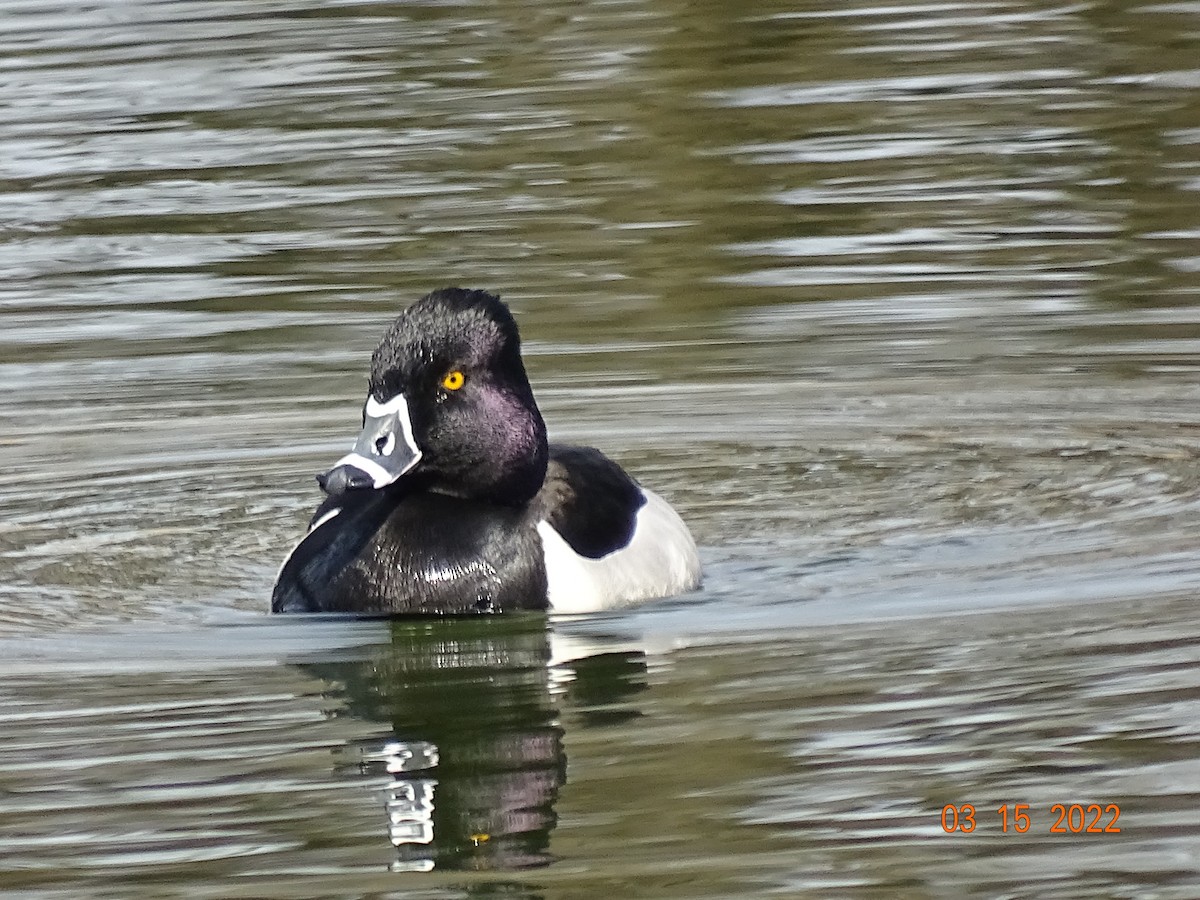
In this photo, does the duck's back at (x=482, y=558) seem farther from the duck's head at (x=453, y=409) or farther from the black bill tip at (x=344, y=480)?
the black bill tip at (x=344, y=480)

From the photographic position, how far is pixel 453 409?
814cm

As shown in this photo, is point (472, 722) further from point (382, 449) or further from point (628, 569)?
point (628, 569)

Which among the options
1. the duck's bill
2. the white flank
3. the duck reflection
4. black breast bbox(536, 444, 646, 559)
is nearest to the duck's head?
the duck's bill

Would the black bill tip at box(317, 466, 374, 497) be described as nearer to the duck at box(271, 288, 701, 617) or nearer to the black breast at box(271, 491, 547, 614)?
the duck at box(271, 288, 701, 617)

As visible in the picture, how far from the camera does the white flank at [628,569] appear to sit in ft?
26.6

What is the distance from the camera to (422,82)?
58.6 feet

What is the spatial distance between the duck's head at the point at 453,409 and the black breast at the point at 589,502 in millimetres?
104

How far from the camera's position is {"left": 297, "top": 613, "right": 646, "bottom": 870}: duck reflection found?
19.6ft

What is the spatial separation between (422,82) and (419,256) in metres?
4.53

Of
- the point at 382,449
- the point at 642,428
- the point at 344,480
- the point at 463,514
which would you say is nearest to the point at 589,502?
the point at 463,514

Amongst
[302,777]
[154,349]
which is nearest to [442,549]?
[302,777]

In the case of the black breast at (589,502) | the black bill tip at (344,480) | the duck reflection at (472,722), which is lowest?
the duck reflection at (472,722)

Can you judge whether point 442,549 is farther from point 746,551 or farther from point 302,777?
point 302,777
